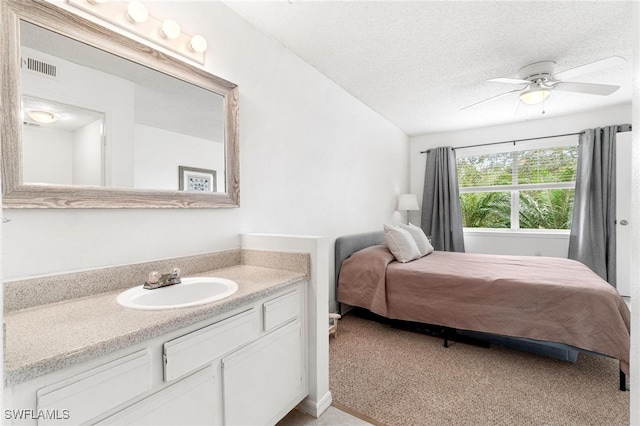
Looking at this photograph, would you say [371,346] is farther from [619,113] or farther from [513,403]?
[619,113]

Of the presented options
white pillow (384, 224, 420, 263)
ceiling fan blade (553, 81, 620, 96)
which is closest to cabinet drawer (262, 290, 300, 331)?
white pillow (384, 224, 420, 263)

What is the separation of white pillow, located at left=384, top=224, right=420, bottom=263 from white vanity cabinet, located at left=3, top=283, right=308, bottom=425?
1.59 metres

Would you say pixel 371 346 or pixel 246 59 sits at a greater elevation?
pixel 246 59

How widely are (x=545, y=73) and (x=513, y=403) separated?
266cm

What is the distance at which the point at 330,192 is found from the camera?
9.93 ft

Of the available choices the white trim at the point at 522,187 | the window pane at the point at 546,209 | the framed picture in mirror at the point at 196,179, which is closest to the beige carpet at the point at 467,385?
the framed picture in mirror at the point at 196,179

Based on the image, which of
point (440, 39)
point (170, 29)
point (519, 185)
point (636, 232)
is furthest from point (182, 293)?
point (519, 185)

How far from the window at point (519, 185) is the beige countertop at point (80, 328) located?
4.64 metres

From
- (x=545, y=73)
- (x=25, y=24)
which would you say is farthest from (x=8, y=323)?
(x=545, y=73)

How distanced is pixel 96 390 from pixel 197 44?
1.68 m

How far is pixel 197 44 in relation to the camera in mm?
1702

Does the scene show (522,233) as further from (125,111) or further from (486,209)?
(125,111)

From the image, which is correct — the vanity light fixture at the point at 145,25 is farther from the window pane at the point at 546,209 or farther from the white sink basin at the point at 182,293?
the window pane at the point at 546,209

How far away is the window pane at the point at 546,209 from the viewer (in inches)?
172
